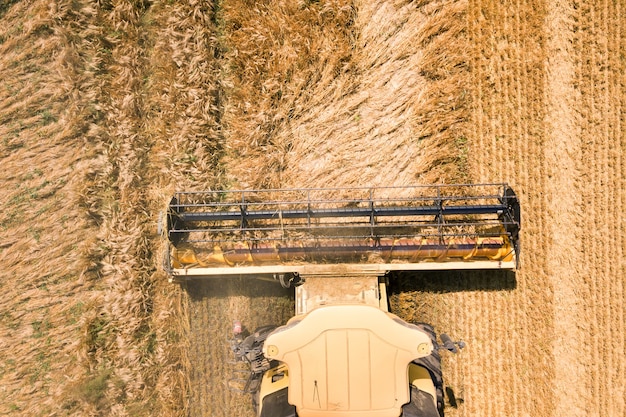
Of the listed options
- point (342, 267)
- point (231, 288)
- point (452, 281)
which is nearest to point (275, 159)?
point (342, 267)

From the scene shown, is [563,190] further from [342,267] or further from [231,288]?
[231,288]

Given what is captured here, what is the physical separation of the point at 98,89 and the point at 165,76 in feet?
2.74

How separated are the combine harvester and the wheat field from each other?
51 centimetres

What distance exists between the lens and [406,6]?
17.7 feet

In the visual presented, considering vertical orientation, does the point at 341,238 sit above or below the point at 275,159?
below

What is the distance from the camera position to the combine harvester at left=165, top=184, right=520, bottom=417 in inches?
151

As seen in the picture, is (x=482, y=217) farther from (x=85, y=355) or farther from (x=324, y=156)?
(x=85, y=355)

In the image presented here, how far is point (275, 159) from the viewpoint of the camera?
5.45 meters

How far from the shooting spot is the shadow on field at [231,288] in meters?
5.46

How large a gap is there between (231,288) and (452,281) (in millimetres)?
2951

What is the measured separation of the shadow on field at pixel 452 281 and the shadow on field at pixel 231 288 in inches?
58.8

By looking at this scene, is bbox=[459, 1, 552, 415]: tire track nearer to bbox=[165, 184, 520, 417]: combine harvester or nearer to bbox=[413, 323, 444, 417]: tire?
bbox=[165, 184, 520, 417]: combine harvester

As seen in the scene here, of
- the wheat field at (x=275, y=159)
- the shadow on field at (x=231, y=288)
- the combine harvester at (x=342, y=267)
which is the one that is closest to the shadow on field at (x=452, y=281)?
the wheat field at (x=275, y=159)

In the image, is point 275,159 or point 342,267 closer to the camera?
point 342,267
